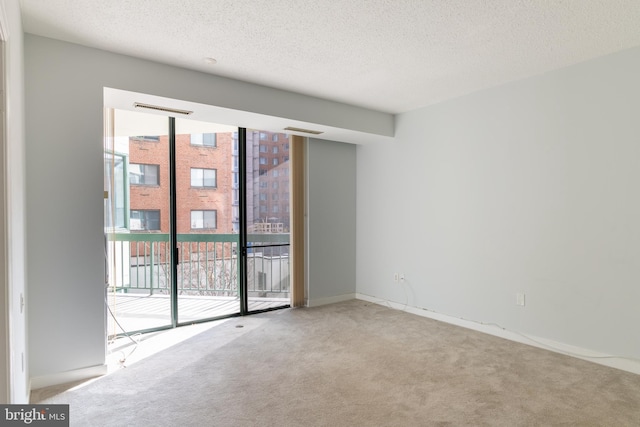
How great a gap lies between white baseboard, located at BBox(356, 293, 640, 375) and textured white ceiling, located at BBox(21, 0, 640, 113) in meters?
2.58

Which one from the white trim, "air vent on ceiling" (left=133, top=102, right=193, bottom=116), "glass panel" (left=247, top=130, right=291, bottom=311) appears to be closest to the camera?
the white trim

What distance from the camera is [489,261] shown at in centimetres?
386

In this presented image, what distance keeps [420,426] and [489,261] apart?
2.24 m

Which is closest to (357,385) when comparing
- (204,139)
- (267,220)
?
(267,220)

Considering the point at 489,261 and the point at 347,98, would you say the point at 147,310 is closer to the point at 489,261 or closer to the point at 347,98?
the point at 347,98

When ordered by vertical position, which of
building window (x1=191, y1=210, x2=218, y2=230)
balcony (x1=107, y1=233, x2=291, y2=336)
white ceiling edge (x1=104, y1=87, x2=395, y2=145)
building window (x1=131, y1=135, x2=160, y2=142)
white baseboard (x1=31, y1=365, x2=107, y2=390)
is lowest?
white baseboard (x1=31, y1=365, x2=107, y2=390)

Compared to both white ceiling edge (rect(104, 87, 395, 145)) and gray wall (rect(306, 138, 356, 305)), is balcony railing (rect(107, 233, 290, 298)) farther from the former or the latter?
white ceiling edge (rect(104, 87, 395, 145))

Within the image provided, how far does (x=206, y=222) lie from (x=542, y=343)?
3.86m

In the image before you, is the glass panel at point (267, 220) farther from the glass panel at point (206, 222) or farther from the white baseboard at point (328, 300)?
the white baseboard at point (328, 300)

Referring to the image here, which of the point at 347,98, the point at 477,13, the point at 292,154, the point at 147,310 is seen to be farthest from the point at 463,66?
the point at 147,310

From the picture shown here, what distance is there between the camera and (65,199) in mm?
2713

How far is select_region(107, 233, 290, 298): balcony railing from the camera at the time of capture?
13.7 ft

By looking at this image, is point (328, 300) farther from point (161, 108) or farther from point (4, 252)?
point (4, 252)

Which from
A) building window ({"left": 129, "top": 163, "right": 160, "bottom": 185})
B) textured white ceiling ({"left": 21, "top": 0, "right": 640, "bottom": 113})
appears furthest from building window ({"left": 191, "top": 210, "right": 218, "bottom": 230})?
textured white ceiling ({"left": 21, "top": 0, "right": 640, "bottom": 113})
